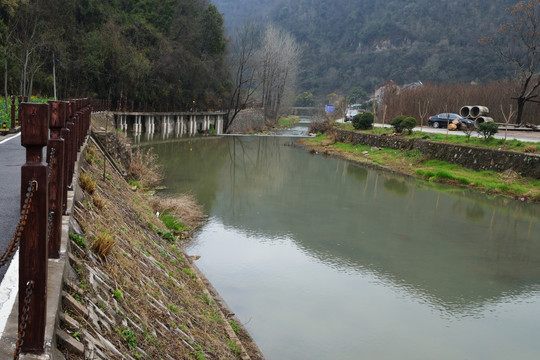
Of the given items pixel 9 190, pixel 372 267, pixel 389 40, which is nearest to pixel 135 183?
pixel 372 267

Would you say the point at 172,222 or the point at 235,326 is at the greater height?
the point at 172,222

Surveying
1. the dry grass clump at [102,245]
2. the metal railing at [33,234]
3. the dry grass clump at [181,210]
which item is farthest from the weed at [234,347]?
the dry grass clump at [181,210]

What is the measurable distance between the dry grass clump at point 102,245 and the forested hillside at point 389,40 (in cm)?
8859

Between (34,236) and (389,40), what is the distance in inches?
5166

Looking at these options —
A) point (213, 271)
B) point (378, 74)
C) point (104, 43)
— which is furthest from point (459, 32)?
point (213, 271)

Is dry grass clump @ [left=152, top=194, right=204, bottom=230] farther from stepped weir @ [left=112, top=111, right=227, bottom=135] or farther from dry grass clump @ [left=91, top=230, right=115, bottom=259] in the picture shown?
stepped weir @ [left=112, top=111, right=227, bottom=135]

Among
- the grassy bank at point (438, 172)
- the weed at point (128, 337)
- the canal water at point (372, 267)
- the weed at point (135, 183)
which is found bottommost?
the canal water at point (372, 267)

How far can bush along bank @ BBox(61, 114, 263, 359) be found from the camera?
3.94 meters

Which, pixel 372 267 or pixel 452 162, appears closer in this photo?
pixel 372 267

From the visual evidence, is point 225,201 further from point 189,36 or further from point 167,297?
point 189,36

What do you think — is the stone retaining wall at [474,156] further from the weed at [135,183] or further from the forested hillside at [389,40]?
the forested hillside at [389,40]

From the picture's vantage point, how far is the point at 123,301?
488cm

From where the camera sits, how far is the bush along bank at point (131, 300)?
3943mm

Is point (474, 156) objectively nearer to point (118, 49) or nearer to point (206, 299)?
point (206, 299)
